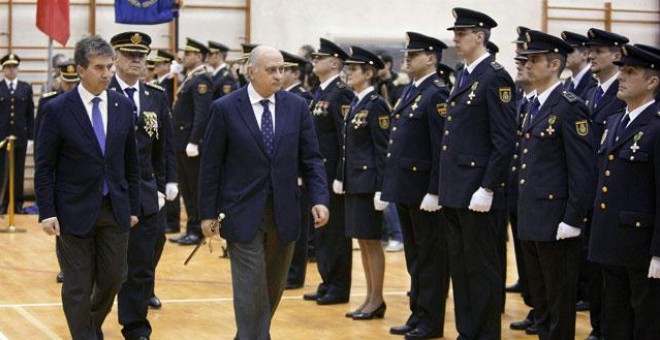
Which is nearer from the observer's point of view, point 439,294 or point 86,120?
point 86,120

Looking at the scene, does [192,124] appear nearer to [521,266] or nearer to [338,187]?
[338,187]

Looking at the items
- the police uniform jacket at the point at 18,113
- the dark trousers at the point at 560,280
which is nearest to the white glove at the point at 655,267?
the dark trousers at the point at 560,280

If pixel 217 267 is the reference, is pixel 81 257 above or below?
above

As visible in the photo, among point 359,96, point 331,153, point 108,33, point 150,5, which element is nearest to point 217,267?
point 331,153

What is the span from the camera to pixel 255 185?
589 cm

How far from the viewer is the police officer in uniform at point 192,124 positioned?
37.7 feet

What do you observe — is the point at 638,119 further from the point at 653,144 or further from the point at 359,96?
the point at 359,96

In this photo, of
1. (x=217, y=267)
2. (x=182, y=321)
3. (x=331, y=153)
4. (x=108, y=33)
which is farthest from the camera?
(x=108, y=33)

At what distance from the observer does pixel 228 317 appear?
7.82 meters

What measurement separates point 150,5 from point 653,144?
981 centimetres

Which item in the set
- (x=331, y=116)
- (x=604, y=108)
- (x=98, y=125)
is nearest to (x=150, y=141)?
(x=98, y=125)

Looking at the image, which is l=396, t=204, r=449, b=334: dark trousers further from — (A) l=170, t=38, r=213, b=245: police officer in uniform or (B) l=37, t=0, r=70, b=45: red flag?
(B) l=37, t=0, r=70, b=45: red flag

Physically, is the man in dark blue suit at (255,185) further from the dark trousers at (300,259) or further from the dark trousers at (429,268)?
the dark trousers at (300,259)

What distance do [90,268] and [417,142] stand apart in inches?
87.3
